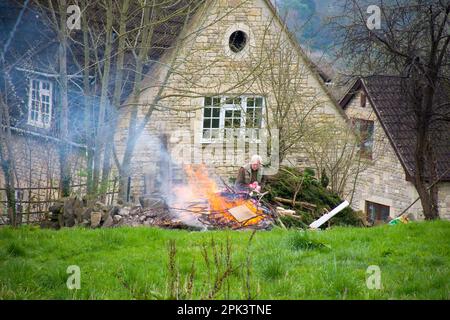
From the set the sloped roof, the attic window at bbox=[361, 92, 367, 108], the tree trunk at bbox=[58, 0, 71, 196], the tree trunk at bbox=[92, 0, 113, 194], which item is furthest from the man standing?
the attic window at bbox=[361, 92, 367, 108]

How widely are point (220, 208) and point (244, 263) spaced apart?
6.77m

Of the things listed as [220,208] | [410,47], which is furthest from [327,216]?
[410,47]

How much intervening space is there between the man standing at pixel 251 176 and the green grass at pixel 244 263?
524cm

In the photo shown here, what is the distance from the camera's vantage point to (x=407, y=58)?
656 inches

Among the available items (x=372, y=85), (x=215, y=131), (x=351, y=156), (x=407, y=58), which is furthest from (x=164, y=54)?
(x=372, y=85)

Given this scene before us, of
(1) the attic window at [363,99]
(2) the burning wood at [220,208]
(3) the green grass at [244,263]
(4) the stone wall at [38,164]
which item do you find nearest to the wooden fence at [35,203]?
(4) the stone wall at [38,164]

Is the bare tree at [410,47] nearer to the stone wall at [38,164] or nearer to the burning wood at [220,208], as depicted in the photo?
the burning wood at [220,208]

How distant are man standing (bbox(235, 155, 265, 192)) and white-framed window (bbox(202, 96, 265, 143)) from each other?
4.89 meters

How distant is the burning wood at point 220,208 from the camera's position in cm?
1548

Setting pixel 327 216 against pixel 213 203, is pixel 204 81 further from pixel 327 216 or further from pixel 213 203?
pixel 213 203

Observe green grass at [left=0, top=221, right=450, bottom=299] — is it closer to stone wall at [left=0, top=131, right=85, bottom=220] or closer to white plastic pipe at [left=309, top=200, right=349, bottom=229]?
white plastic pipe at [left=309, top=200, right=349, bottom=229]

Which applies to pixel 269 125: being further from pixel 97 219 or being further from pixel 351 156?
pixel 97 219

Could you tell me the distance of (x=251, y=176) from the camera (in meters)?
18.2
